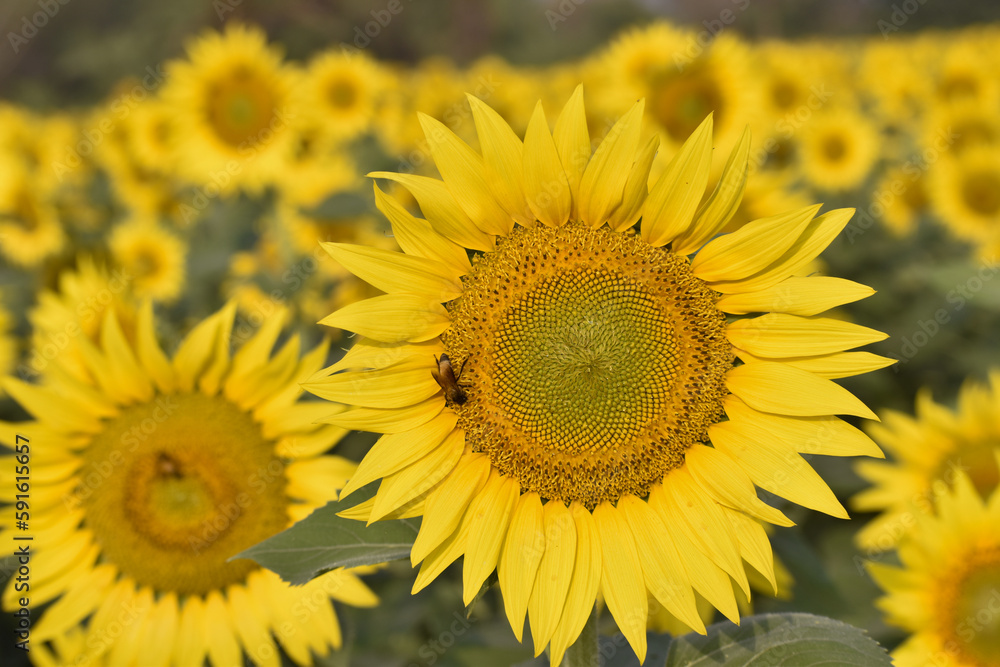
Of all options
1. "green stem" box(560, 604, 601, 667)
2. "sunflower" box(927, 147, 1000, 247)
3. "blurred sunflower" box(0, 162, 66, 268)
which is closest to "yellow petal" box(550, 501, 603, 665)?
"green stem" box(560, 604, 601, 667)

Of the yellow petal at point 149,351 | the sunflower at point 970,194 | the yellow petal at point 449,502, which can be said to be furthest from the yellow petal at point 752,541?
the sunflower at point 970,194

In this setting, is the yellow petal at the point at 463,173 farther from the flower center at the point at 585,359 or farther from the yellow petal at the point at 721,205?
the yellow petal at the point at 721,205

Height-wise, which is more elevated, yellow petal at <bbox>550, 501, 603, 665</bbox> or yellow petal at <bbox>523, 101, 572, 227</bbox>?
yellow petal at <bbox>523, 101, 572, 227</bbox>

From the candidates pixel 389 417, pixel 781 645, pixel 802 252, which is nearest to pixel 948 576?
pixel 781 645

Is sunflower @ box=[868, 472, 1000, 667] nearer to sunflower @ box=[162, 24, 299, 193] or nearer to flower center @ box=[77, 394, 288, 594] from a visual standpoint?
flower center @ box=[77, 394, 288, 594]

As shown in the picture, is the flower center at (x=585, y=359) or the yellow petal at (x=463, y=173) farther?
the flower center at (x=585, y=359)

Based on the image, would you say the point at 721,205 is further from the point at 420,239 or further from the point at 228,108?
the point at 228,108

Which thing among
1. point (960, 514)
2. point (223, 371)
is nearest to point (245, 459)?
point (223, 371)
